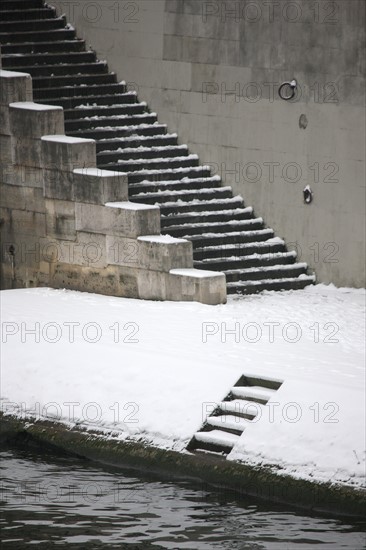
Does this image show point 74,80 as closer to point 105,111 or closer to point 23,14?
point 105,111

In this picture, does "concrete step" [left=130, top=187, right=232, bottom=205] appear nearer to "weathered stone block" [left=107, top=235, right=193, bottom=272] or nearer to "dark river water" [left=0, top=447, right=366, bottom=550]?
"weathered stone block" [left=107, top=235, right=193, bottom=272]

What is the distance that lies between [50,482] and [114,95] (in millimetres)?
9274

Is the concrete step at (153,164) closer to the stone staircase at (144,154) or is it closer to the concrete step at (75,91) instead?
the stone staircase at (144,154)

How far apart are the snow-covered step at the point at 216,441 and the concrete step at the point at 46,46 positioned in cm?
982

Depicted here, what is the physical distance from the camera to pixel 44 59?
74.0 ft

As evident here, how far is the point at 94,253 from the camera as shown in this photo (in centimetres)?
1980

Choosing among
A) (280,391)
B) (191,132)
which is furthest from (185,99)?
(280,391)

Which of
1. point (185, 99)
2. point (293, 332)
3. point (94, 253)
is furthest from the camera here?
point (185, 99)

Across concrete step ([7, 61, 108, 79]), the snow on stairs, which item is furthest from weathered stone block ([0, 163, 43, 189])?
the snow on stairs

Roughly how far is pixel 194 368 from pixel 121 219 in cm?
421

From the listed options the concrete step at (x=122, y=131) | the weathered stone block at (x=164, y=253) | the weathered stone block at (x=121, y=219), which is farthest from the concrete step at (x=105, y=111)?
the weathered stone block at (x=164, y=253)

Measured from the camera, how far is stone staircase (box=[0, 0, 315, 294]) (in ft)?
66.8

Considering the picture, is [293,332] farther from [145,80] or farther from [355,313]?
[145,80]

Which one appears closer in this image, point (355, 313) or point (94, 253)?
point (355, 313)
